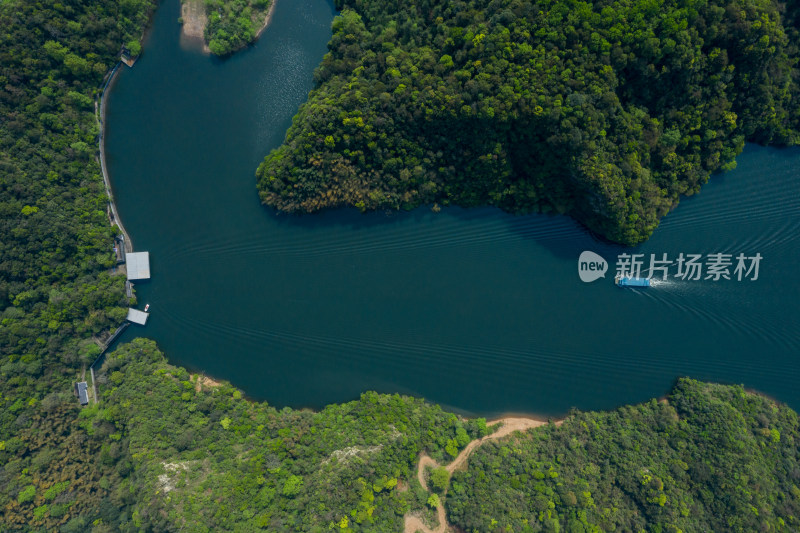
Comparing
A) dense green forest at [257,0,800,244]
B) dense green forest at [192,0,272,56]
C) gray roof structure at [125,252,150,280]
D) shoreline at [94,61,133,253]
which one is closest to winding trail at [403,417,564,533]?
dense green forest at [257,0,800,244]

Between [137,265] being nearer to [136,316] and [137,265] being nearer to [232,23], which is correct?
[136,316]

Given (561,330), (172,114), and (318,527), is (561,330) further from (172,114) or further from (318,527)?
(172,114)

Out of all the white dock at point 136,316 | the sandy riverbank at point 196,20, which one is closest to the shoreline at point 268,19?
the sandy riverbank at point 196,20

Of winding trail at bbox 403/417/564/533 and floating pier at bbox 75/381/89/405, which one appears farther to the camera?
floating pier at bbox 75/381/89/405

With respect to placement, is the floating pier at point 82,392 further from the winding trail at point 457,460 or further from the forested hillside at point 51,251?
the winding trail at point 457,460

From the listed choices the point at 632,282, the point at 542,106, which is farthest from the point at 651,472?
the point at 542,106

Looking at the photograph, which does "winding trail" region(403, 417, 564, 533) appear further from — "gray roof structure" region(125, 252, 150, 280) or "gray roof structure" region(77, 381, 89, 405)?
"gray roof structure" region(125, 252, 150, 280)

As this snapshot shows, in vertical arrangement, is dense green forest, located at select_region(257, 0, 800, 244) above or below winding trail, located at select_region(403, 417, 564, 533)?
above
